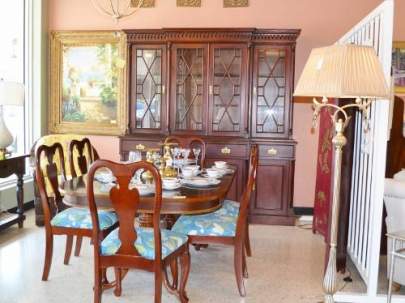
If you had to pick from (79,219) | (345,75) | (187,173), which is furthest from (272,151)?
(345,75)

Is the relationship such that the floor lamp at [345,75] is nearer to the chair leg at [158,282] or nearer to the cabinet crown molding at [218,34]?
the chair leg at [158,282]

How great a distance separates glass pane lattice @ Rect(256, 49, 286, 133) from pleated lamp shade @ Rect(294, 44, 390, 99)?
291cm

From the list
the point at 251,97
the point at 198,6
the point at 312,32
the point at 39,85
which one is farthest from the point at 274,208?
the point at 39,85

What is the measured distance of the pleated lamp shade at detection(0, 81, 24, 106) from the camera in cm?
392

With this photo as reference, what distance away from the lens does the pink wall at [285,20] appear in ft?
17.1

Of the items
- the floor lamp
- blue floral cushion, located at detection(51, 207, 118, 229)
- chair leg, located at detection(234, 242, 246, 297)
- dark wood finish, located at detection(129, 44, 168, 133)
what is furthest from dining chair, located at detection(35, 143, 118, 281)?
dark wood finish, located at detection(129, 44, 168, 133)

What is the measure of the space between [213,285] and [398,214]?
4.51 ft

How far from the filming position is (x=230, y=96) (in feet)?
16.4

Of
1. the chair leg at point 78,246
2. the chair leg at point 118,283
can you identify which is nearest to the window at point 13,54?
the chair leg at point 78,246

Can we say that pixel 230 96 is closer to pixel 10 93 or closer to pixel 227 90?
pixel 227 90

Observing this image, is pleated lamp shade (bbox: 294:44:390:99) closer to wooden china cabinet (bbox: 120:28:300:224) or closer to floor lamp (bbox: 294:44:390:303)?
floor lamp (bbox: 294:44:390:303)

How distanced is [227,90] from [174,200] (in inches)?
106

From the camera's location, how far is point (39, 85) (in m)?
5.54

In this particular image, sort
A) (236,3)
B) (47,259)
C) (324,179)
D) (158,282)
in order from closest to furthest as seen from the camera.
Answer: (158,282), (47,259), (324,179), (236,3)
